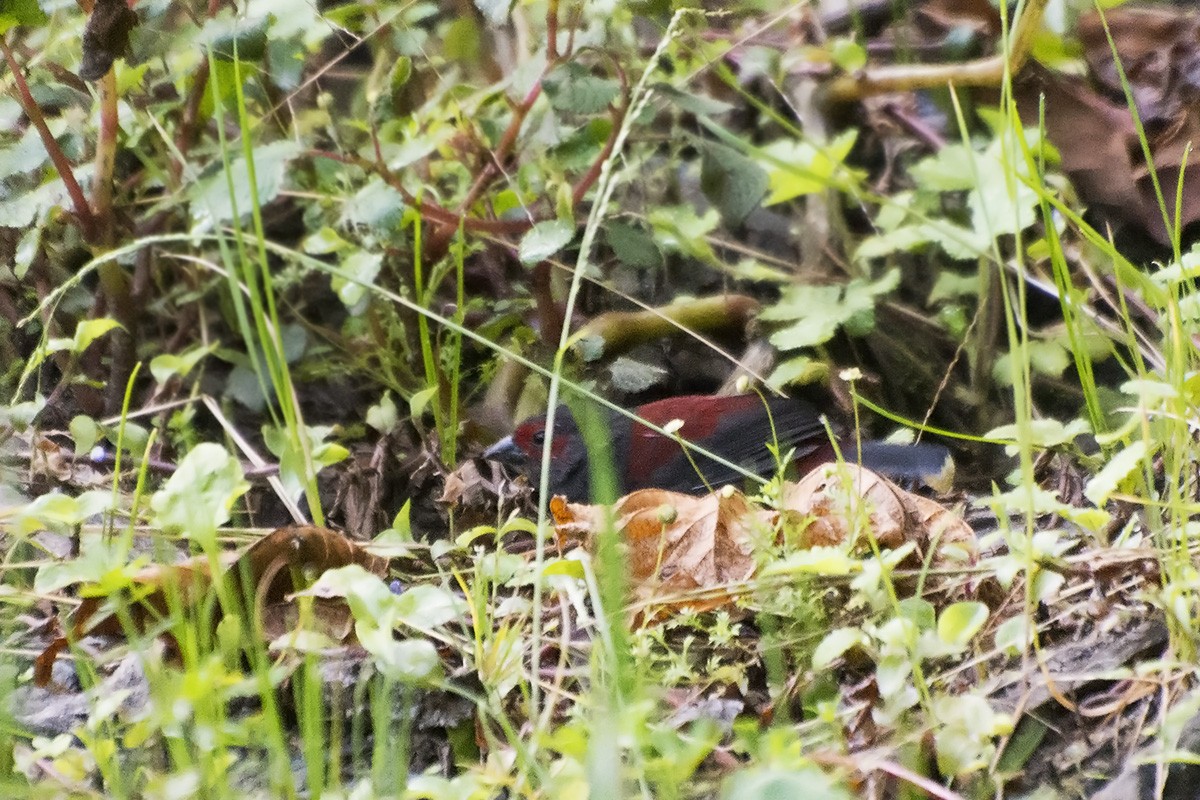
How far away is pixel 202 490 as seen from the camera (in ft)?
4.94

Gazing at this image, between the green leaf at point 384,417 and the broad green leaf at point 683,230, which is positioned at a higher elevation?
the broad green leaf at point 683,230

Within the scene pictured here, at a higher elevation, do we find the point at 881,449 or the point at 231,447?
the point at 231,447

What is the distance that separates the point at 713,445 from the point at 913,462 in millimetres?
388

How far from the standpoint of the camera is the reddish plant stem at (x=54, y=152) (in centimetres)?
202

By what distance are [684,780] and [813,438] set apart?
3.96ft

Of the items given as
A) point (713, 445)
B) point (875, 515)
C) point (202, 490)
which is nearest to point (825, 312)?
point (713, 445)

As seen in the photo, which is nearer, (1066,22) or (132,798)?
(132,798)

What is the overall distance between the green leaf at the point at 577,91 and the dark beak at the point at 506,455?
2.31ft

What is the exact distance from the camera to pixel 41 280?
2.33m

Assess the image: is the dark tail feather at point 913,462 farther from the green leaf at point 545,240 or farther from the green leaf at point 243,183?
the green leaf at point 243,183

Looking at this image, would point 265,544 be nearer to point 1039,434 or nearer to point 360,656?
point 360,656

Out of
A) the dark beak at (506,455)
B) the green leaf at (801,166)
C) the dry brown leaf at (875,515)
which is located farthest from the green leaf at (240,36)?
the dry brown leaf at (875,515)

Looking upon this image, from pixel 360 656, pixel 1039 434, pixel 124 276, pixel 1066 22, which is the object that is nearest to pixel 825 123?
pixel 1066 22

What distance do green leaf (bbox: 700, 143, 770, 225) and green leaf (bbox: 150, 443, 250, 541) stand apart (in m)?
1.26
